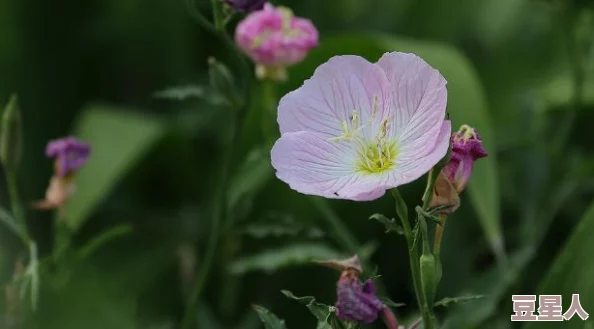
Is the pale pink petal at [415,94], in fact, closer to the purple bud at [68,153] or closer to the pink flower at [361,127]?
the pink flower at [361,127]

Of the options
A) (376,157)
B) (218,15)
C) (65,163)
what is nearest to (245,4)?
(218,15)

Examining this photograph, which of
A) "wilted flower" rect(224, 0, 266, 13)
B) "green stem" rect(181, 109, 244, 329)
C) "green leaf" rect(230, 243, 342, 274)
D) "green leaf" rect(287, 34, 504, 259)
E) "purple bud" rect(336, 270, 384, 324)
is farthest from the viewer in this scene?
"green leaf" rect(287, 34, 504, 259)

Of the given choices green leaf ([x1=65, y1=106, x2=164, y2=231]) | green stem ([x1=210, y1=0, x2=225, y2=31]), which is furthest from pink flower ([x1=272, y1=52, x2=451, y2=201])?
green leaf ([x1=65, y1=106, x2=164, y2=231])

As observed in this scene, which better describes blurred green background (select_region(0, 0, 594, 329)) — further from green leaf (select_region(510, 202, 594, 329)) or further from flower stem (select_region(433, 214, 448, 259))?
flower stem (select_region(433, 214, 448, 259))

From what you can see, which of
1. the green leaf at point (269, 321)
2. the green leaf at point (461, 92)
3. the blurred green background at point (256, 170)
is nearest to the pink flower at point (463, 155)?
the green leaf at point (269, 321)

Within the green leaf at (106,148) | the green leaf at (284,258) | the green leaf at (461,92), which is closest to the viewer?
the green leaf at (284,258)

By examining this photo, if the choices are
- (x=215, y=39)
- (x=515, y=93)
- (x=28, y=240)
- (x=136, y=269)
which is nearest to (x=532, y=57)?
(x=515, y=93)

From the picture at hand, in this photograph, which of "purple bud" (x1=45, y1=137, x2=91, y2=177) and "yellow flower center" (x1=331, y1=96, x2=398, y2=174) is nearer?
"yellow flower center" (x1=331, y1=96, x2=398, y2=174)

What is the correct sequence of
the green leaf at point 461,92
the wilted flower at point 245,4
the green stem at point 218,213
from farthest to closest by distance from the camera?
the green leaf at point 461,92 < the green stem at point 218,213 < the wilted flower at point 245,4
